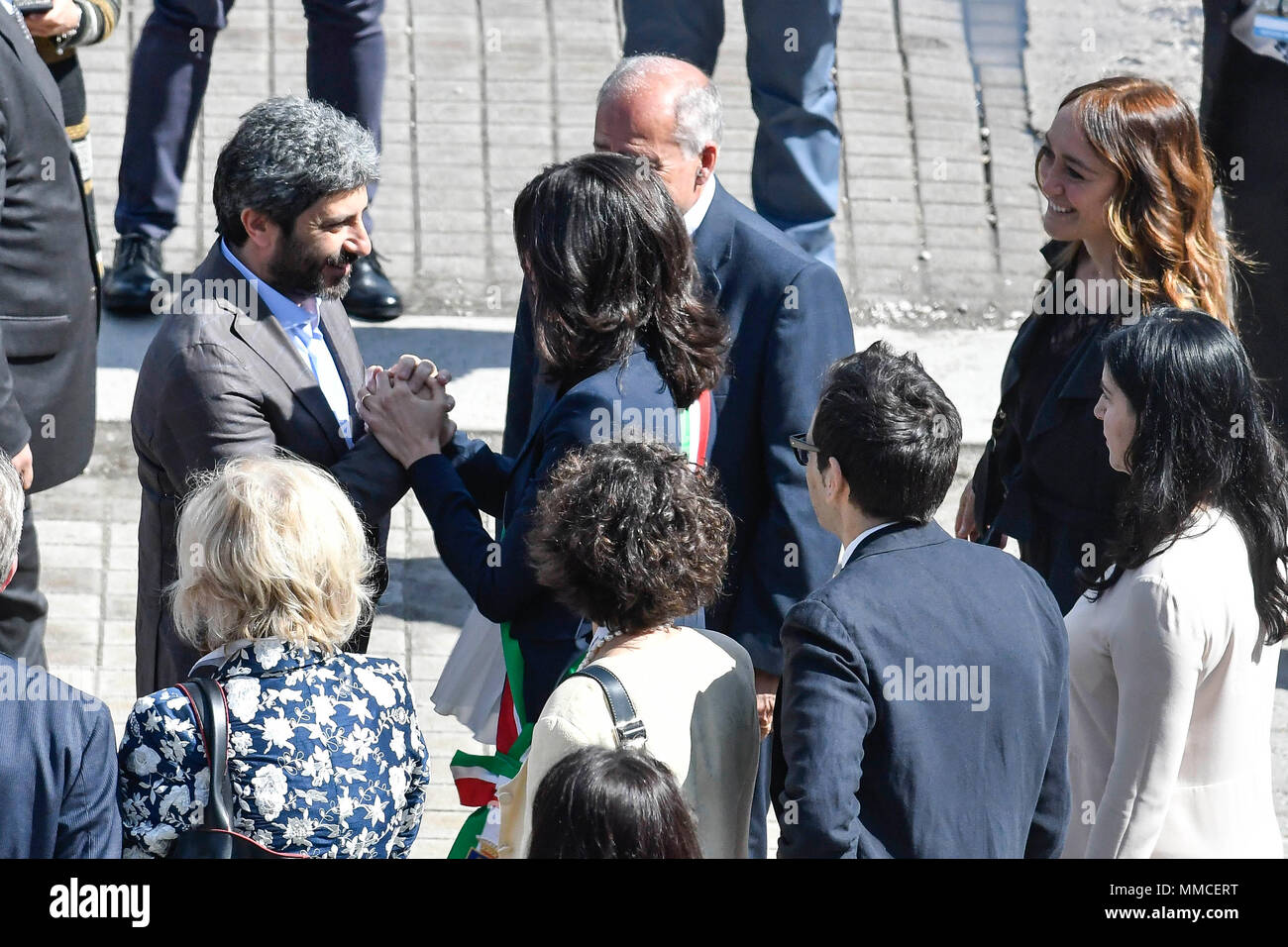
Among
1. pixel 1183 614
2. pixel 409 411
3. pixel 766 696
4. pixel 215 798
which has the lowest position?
pixel 766 696

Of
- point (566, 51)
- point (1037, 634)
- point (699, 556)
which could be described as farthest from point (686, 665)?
point (566, 51)

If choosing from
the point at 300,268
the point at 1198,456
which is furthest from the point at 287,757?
the point at 1198,456

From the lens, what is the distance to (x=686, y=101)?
3.32 meters

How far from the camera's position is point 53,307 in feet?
12.0

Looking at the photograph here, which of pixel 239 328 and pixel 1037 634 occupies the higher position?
pixel 239 328

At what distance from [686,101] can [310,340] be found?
93cm

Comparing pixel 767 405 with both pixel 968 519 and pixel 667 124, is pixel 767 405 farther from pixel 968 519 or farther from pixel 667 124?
pixel 968 519

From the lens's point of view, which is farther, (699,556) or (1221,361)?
(1221,361)

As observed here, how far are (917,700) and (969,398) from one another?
11.8 feet

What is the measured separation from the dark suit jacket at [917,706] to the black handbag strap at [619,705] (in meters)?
0.22

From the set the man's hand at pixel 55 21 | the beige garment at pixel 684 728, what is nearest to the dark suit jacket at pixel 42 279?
the man's hand at pixel 55 21
